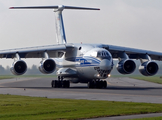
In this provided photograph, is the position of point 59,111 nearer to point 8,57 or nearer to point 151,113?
point 151,113

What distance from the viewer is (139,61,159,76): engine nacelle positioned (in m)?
31.0

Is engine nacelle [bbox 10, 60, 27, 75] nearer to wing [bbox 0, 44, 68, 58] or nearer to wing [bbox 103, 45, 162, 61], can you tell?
wing [bbox 0, 44, 68, 58]

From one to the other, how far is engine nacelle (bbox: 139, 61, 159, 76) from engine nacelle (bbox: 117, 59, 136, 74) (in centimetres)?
104

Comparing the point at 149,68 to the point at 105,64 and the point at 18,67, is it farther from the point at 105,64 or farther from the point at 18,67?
the point at 18,67

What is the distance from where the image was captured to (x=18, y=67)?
30359mm

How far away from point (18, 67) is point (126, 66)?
8.92m

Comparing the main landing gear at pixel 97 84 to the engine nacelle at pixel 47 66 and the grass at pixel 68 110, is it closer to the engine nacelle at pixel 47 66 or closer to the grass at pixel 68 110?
the engine nacelle at pixel 47 66

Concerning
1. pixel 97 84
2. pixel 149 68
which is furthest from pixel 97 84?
pixel 149 68

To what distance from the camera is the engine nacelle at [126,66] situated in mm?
30398

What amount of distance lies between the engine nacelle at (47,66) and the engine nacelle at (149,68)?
A: 748 cm

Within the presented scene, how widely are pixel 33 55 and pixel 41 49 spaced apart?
10.6 ft

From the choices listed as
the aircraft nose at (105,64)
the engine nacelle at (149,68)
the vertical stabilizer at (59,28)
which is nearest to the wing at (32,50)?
the aircraft nose at (105,64)

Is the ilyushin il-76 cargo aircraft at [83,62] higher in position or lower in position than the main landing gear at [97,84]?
higher

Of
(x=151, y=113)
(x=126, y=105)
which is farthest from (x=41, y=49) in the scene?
(x=151, y=113)
